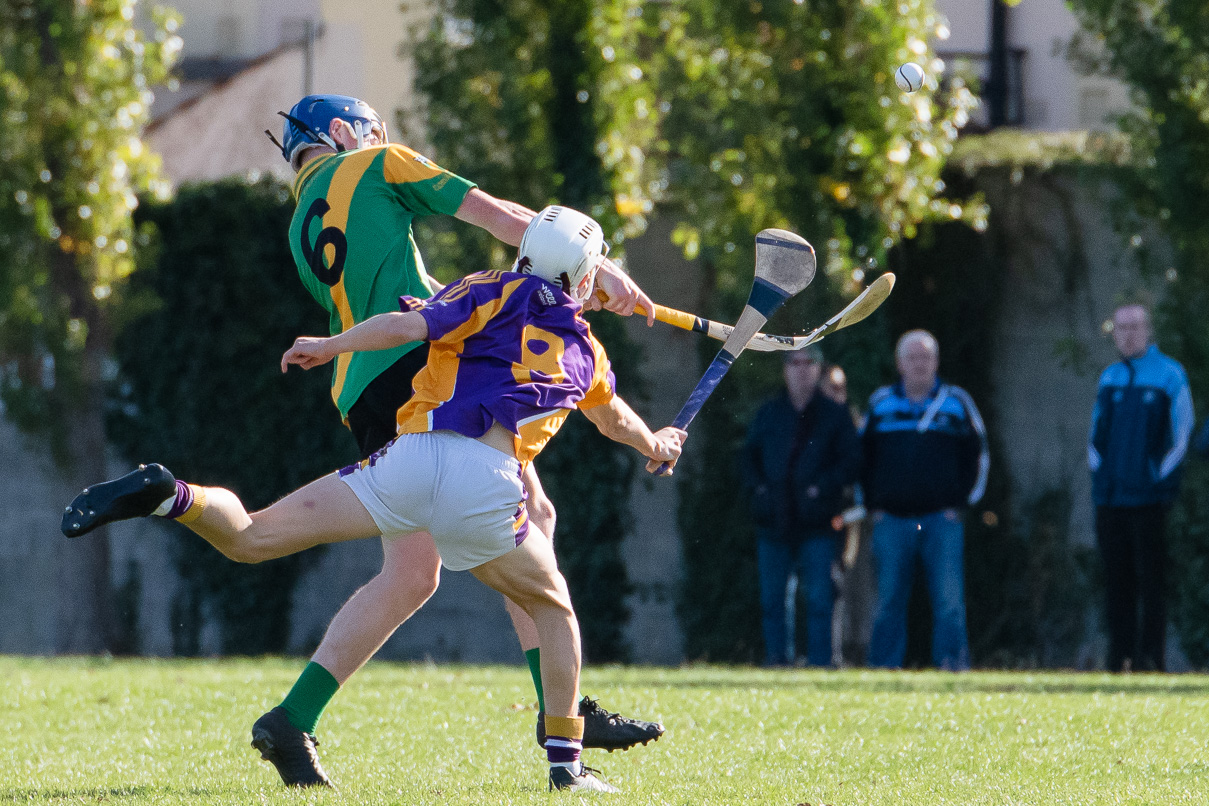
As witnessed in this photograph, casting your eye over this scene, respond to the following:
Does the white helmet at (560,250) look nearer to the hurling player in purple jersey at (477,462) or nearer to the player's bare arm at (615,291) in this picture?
the hurling player in purple jersey at (477,462)

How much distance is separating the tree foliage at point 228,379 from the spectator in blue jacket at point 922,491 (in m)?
4.72

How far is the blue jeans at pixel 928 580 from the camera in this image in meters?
9.70

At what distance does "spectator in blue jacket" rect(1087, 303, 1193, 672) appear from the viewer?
9555mm

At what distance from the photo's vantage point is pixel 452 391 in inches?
166

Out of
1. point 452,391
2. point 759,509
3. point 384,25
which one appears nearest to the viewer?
point 452,391

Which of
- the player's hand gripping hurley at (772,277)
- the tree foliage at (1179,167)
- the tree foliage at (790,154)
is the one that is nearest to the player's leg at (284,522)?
the player's hand gripping hurley at (772,277)

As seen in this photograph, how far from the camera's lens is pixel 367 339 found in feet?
13.5

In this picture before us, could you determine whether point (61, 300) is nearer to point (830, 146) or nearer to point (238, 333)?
point (238, 333)

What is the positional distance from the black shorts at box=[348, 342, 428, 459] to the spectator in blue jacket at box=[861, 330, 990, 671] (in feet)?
18.2

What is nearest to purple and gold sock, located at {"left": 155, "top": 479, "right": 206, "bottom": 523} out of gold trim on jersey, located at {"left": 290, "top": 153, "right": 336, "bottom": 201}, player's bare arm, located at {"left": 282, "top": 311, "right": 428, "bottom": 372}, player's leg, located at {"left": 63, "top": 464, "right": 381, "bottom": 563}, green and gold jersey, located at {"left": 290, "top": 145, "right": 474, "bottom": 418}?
player's leg, located at {"left": 63, "top": 464, "right": 381, "bottom": 563}

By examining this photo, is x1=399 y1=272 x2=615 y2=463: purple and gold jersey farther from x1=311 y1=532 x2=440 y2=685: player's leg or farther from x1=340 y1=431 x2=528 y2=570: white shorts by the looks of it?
x1=311 y1=532 x2=440 y2=685: player's leg

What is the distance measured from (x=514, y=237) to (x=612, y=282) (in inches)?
13.0

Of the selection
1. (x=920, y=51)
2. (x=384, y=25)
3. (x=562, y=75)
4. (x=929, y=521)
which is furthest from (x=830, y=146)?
(x=384, y=25)

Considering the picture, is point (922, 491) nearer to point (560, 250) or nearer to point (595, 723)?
point (595, 723)
